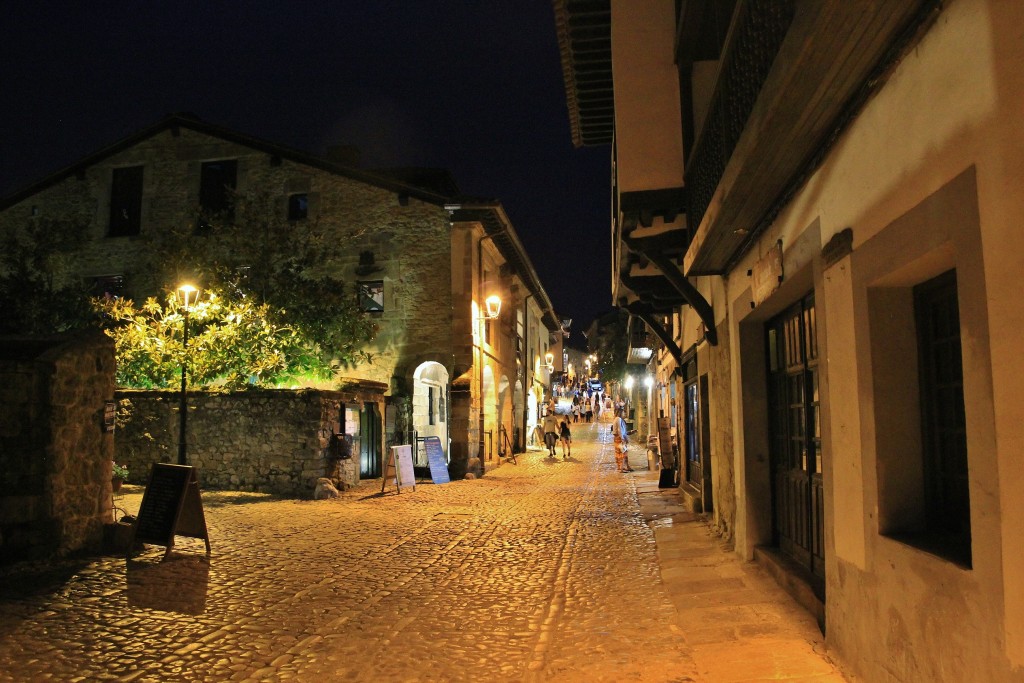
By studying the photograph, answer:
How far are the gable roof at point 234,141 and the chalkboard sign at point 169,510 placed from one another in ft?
40.4

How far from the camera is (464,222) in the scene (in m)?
19.2

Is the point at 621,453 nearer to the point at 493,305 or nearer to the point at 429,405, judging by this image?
the point at 493,305

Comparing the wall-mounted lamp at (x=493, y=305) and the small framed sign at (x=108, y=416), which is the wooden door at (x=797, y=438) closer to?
the small framed sign at (x=108, y=416)

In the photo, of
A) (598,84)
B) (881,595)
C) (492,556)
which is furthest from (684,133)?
(881,595)

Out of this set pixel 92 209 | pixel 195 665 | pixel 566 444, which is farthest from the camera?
pixel 566 444

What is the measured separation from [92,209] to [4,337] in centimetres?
1610

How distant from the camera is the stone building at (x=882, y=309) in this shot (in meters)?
2.63

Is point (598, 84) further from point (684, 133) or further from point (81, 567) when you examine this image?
point (81, 567)

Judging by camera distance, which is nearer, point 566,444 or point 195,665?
point 195,665

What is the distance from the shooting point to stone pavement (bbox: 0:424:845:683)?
4641 millimetres

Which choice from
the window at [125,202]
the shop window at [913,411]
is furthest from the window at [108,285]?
the shop window at [913,411]

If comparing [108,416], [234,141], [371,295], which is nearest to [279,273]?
[371,295]

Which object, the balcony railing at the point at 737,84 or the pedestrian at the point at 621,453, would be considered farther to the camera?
the pedestrian at the point at 621,453

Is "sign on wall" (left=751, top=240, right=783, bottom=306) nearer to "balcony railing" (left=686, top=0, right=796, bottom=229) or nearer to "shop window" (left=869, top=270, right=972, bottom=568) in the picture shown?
"balcony railing" (left=686, top=0, right=796, bottom=229)
